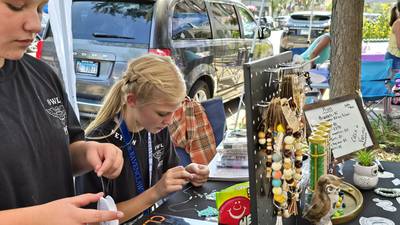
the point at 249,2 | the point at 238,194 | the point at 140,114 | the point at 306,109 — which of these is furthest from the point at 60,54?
the point at 249,2

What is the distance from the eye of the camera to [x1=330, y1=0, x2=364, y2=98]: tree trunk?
3461mm

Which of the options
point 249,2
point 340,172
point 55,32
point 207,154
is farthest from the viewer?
point 249,2

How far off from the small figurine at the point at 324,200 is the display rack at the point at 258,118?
0.14 meters

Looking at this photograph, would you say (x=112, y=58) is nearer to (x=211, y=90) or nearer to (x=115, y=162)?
(x=211, y=90)

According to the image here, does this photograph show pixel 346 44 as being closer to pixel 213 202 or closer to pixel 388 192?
pixel 388 192

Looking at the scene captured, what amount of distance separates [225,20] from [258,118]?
16.5 feet

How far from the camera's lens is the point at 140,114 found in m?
1.66

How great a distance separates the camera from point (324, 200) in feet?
3.85

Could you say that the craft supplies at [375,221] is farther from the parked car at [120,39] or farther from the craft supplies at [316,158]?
the parked car at [120,39]

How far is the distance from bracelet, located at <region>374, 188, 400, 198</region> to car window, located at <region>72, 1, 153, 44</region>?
3071 mm

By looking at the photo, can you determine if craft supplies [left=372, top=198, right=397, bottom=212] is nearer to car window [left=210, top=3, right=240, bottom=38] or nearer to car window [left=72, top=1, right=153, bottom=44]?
car window [left=72, top=1, right=153, bottom=44]

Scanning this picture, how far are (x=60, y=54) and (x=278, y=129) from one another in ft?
9.06

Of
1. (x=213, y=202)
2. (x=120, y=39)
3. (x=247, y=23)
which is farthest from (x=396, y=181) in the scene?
(x=247, y=23)

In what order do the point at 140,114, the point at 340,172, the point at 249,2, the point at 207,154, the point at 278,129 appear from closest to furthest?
1. the point at 278,129
2. the point at 140,114
3. the point at 340,172
4. the point at 207,154
5. the point at 249,2
